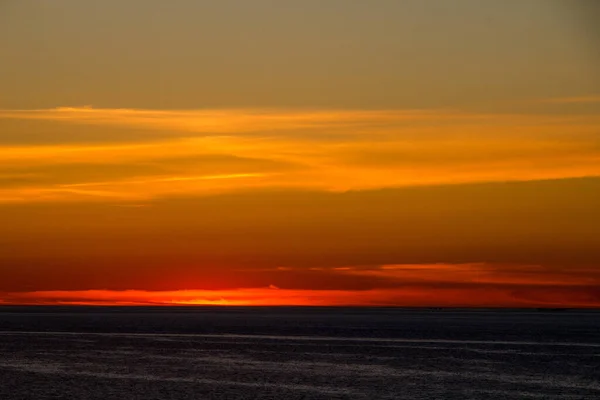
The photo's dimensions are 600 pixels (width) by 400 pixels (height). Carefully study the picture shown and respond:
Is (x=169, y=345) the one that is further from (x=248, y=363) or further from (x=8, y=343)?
(x=248, y=363)

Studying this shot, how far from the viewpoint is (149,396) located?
3488 centimetres

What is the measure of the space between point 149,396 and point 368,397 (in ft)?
23.3

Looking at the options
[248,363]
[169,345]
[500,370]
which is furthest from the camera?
[169,345]

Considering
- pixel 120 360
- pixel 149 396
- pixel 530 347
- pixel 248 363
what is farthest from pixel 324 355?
pixel 149 396

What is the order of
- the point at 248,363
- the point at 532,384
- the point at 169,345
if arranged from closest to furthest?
the point at 532,384 < the point at 248,363 < the point at 169,345

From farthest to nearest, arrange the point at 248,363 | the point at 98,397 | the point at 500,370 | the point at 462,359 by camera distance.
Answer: the point at 462,359 < the point at 248,363 < the point at 500,370 < the point at 98,397

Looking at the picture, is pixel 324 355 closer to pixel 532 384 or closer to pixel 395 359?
pixel 395 359

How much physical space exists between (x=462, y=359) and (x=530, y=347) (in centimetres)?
1601

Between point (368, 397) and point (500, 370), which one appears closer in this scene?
point (368, 397)

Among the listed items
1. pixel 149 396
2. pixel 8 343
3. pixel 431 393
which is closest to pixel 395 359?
pixel 431 393

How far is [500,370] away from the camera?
4606 centimetres

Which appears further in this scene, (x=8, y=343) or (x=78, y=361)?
(x=8, y=343)

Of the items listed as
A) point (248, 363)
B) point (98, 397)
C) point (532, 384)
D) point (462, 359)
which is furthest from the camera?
point (462, 359)

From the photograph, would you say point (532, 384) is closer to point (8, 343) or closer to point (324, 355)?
point (324, 355)
